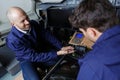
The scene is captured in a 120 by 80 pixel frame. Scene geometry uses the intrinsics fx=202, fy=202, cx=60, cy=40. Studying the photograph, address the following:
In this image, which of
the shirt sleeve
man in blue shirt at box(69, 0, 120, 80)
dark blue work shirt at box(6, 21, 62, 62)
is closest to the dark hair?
man in blue shirt at box(69, 0, 120, 80)

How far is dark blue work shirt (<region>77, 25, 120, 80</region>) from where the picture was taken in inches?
36.8

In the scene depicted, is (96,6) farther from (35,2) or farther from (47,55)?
(35,2)

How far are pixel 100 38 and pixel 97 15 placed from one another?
13 centimetres

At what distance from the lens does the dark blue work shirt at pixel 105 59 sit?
93cm

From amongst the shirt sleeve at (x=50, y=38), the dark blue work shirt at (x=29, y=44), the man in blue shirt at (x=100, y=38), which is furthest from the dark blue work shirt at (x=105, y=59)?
the shirt sleeve at (x=50, y=38)

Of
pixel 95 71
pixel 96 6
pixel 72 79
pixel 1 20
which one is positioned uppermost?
pixel 96 6

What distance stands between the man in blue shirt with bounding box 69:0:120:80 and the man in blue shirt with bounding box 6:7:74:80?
0.85 m

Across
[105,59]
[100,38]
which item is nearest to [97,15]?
[100,38]

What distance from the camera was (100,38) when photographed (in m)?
1.01

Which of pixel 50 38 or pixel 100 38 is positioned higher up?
pixel 100 38

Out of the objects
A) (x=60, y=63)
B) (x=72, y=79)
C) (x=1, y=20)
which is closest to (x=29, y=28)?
(x=60, y=63)

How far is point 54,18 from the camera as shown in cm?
261

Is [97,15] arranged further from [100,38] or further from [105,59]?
[105,59]

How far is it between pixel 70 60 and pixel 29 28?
53 centimetres
